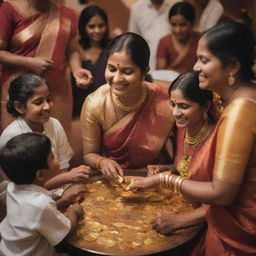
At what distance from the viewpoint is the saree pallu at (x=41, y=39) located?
9.70ft

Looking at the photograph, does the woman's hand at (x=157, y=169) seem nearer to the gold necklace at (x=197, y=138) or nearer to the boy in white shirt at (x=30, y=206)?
the gold necklace at (x=197, y=138)

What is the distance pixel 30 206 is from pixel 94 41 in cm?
253

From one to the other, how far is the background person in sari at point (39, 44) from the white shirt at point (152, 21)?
54.6 inches

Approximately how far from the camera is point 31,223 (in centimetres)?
174

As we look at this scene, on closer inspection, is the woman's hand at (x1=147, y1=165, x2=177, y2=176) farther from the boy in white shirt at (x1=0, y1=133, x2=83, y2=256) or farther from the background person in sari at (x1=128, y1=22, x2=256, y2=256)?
the boy in white shirt at (x1=0, y1=133, x2=83, y2=256)

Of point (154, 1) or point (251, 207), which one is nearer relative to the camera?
point (251, 207)

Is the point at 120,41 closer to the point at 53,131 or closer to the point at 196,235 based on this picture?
the point at 53,131

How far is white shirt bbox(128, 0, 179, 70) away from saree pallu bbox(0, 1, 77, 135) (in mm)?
1406

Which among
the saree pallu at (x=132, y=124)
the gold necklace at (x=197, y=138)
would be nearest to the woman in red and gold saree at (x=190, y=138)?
the gold necklace at (x=197, y=138)

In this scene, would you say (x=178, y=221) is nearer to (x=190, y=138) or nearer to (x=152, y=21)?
(x=190, y=138)

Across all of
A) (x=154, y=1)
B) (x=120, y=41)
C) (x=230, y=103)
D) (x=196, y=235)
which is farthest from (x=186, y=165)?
(x=154, y=1)

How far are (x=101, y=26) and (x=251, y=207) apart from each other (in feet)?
8.81

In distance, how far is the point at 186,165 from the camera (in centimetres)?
222

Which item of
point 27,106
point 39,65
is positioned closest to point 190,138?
point 27,106
